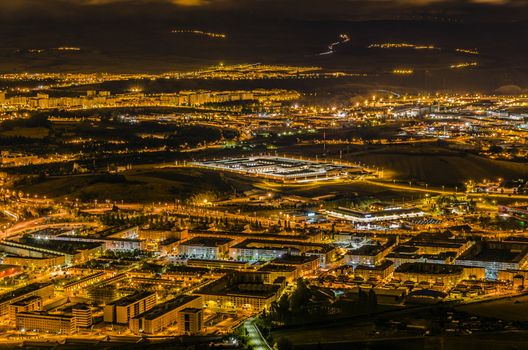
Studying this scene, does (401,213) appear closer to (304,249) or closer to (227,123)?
(304,249)

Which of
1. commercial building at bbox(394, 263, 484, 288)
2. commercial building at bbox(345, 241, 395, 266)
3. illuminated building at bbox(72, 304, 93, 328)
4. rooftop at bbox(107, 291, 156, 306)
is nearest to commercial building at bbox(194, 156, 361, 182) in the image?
commercial building at bbox(345, 241, 395, 266)

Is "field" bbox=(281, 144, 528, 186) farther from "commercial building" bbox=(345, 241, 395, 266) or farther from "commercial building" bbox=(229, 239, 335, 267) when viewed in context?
"commercial building" bbox=(229, 239, 335, 267)

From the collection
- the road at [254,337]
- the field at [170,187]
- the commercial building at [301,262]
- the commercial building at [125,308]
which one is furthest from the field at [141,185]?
the road at [254,337]

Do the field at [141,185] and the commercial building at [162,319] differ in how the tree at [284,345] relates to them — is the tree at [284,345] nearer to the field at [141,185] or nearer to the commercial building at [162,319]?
the commercial building at [162,319]

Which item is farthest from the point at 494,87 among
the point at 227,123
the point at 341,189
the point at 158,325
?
the point at 158,325

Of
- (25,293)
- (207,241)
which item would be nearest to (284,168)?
(207,241)
